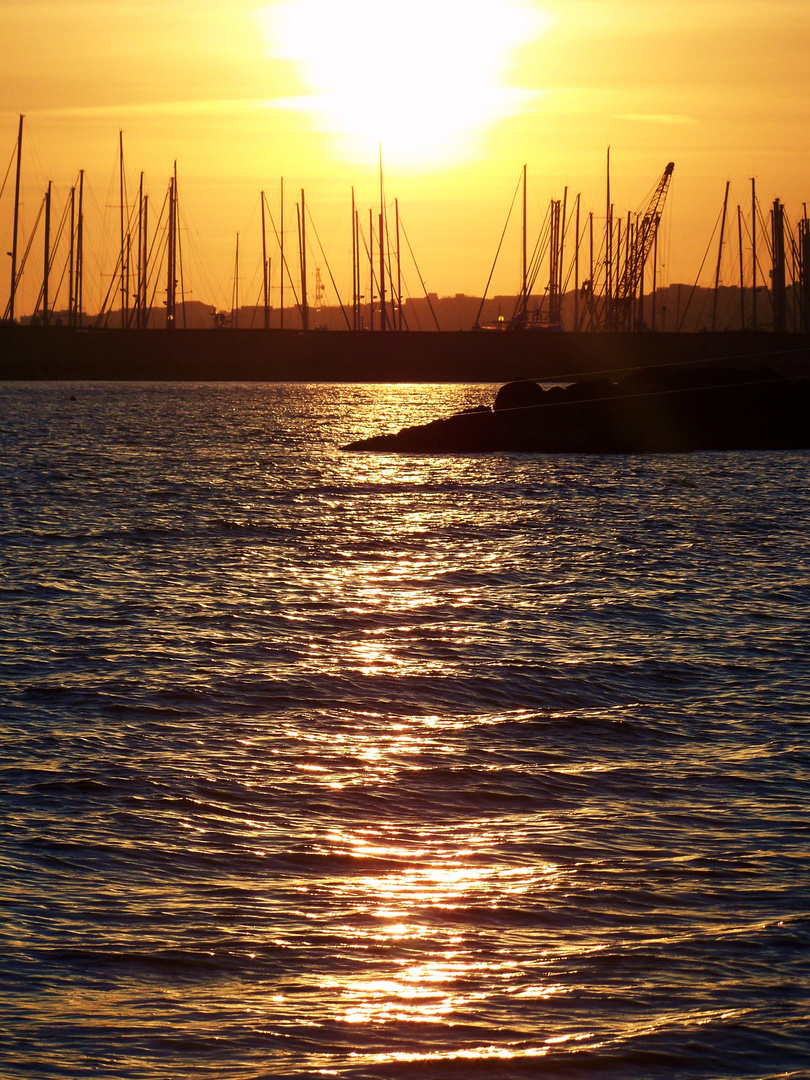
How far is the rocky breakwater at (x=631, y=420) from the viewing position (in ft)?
160

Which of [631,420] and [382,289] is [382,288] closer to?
[382,289]

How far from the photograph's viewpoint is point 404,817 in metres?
9.01

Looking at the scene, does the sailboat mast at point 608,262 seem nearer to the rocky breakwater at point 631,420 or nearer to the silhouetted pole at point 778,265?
the silhouetted pole at point 778,265

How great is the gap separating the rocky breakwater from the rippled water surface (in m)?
27.1

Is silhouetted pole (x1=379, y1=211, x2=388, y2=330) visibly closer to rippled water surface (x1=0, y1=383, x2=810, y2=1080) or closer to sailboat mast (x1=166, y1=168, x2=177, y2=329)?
sailboat mast (x1=166, y1=168, x2=177, y2=329)

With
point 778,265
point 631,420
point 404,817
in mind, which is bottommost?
point 404,817

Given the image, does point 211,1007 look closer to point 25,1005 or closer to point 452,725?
point 25,1005

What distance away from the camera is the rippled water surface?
20.1 ft

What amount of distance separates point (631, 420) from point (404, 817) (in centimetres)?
4117

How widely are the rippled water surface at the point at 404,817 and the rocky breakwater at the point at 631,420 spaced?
2707 centimetres

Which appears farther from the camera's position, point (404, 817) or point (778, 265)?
point (778, 265)

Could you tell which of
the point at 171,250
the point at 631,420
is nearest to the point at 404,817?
the point at 631,420

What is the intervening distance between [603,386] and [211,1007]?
44012 mm

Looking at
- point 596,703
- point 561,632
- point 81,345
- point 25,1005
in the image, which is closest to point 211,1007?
point 25,1005
